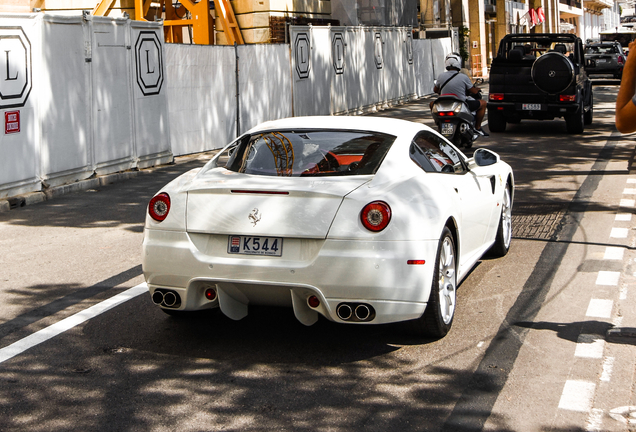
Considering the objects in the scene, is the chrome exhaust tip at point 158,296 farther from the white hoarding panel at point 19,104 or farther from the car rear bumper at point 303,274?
the white hoarding panel at point 19,104

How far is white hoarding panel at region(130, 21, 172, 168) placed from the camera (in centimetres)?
1443

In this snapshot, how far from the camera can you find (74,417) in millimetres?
4215

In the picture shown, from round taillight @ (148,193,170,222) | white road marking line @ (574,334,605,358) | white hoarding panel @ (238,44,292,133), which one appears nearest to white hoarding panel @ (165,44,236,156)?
white hoarding panel @ (238,44,292,133)

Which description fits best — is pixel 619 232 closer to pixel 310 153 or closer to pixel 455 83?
pixel 310 153

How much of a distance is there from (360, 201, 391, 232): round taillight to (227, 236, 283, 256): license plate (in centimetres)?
51

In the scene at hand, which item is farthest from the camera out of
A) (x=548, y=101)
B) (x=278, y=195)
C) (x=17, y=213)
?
(x=548, y=101)

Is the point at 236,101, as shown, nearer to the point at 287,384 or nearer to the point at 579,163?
the point at 579,163

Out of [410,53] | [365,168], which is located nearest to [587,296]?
[365,168]

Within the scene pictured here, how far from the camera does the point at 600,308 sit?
5.96 m

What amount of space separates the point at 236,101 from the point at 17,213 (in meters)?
8.52

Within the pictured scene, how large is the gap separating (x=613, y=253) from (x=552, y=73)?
1031 centimetres

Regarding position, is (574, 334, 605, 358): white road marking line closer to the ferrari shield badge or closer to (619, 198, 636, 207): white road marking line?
the ferrari shield badge

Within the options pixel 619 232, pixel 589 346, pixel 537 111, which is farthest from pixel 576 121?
pixel 589 346

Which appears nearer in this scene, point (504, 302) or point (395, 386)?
point (395, 386)
